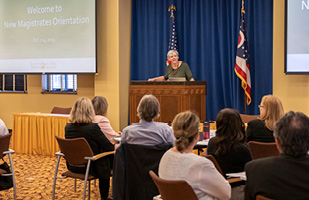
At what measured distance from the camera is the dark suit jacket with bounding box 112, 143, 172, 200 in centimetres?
360

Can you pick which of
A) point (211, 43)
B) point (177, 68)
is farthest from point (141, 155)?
point (211, 43)

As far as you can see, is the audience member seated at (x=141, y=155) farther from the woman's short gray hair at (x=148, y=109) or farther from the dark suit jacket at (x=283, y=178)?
the dark suit jacket at (x=283, y=178)

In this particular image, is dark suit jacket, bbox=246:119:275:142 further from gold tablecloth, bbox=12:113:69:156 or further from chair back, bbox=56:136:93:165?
gold tablecloth, bbox=12:113:69:156

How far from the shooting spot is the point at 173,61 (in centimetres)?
761

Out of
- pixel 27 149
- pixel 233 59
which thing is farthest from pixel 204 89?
pixel 27 149

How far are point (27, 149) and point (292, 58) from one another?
5.14 metres

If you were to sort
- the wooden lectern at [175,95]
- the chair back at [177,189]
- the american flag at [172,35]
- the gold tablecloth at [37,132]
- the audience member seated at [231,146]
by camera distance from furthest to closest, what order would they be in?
the american flag at [172,35] < the gold tablecloth at [37,132] < the wooden lectern at [175,95] < the audience member seated at [231,146] < the chair back at [177,189]

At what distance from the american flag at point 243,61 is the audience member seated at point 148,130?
4195 millimetres

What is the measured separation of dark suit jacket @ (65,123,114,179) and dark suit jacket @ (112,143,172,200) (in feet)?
2.11

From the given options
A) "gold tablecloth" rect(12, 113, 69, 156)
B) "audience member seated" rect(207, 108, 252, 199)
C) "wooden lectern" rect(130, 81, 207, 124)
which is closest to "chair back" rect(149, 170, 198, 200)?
"audience member seated" rect(207, 108, 252, 199)

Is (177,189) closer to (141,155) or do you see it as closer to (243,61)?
(141,155)

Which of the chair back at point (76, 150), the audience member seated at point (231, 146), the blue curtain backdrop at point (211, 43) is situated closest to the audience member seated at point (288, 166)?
the audience member seated at point (231, 146)

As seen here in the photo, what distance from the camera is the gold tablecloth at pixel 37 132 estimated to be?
24.2 feet

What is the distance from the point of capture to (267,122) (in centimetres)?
394
